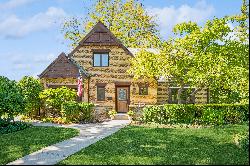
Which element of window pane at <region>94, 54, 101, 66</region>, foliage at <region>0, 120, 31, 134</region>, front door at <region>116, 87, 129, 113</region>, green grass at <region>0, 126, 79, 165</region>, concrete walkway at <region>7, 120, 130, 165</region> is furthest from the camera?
window pane at <region>94, 54, 101, 66</region>

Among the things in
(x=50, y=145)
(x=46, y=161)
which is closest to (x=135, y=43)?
(x=50, y=145)

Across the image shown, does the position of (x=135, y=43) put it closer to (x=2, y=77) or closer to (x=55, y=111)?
(x=55, y=111)

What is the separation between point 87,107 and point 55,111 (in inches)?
157

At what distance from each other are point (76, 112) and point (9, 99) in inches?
213

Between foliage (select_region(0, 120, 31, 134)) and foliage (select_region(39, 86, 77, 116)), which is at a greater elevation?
foliage (select_region(39, 86, 77, 116))

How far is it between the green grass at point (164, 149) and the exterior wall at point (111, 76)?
1088 cm

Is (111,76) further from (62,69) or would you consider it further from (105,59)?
(62,69)

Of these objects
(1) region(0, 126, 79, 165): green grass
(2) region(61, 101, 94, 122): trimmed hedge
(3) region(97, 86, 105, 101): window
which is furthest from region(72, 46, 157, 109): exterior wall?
(1) region(0, 126, 79, 165): green grass

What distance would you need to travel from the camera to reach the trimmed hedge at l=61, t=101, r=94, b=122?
89.5ft

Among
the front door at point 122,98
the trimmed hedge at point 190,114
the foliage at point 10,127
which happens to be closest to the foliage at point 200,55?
the trimmed hedge at point 190,114

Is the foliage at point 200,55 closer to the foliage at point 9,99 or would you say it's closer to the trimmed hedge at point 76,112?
the trimmed hedge at point 76,112

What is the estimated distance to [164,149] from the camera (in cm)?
1616

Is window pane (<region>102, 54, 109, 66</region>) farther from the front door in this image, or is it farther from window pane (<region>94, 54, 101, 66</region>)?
the front door

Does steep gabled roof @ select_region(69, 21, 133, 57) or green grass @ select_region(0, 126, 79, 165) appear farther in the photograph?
steep gabled roof @ select_region(69, 21, 133, 57)
